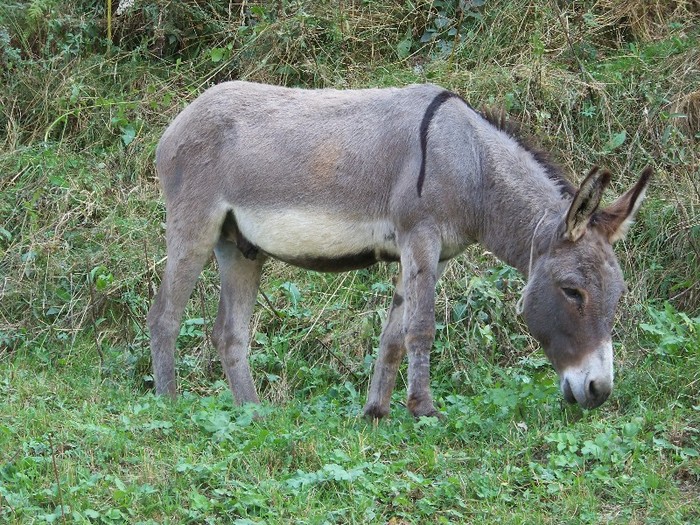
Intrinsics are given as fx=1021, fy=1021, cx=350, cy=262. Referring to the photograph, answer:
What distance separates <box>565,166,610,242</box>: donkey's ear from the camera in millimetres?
5219

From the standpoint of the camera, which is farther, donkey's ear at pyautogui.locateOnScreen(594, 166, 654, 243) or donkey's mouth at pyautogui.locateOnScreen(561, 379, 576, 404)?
donkey's ear at pyautogui.locateOnScreen(594, 166, 654, 243)

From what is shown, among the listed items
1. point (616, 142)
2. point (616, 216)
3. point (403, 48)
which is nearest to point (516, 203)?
→ point (616, 216)

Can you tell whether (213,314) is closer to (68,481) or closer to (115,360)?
(115,360)

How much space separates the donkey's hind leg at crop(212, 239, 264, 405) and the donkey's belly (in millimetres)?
A: 414

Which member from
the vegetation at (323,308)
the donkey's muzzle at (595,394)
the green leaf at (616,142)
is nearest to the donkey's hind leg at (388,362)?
the vegetation at (323,308)

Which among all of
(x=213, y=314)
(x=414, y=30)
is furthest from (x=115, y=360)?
(x=414, y=30)

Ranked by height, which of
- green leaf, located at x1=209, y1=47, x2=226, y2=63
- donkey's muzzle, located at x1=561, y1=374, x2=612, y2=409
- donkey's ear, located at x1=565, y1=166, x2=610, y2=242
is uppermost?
donkey's ear, located at x1=565, y1=166, x2=610, y2=242

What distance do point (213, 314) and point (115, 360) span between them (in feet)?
2.92

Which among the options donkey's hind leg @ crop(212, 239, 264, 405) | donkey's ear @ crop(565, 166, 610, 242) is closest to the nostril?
donkey's ear @ crop(565, 166, 610, 242)

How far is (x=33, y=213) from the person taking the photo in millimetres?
8859

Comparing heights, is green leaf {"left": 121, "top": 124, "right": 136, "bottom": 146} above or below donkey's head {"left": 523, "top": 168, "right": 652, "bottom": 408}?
below

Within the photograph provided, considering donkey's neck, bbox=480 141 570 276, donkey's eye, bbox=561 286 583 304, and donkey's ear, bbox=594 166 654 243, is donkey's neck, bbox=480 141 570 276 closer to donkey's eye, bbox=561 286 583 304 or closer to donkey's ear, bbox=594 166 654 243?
donkey's ear, bbox=594 166 654 243

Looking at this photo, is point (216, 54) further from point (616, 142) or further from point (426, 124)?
point (426, 124)

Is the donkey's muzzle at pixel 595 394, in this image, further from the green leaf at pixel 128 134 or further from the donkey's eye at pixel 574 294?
the green leaf at pixel 128 134
